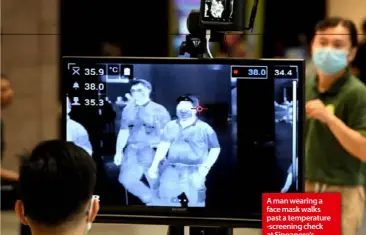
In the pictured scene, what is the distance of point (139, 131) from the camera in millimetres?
1975

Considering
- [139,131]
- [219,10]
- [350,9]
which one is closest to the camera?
[139,131]

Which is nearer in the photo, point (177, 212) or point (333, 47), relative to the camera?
point (177, 212)

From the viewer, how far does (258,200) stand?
1977 mm

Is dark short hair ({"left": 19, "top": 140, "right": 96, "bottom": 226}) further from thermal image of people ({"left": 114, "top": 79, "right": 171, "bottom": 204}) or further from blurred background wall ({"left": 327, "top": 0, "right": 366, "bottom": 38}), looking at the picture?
blurred background wall ({"left": 327, "top": 0, "right": 366, "bottom": 38})

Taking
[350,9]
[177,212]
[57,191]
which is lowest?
[177,212]

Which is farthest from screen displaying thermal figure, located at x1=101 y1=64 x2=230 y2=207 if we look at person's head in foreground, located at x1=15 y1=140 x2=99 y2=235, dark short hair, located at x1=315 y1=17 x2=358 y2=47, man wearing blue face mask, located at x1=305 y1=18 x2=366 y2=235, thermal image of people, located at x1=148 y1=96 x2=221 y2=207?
dark short hair, located at x1=315 y1=17 x2=358 y2=47

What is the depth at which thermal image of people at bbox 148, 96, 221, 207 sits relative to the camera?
1958 mm

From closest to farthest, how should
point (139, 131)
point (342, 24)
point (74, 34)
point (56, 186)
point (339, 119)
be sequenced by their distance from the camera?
1. point (56, 186)
2. point (139, 131)
3. point (339, 119)
4. point (342, 24)
5. point (74, 34)

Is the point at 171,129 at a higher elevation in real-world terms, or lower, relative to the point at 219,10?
lower

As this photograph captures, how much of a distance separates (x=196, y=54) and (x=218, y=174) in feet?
1.17

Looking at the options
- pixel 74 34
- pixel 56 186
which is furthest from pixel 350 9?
pixel 56 186

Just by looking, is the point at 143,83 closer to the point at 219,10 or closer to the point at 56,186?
the point at 219,10

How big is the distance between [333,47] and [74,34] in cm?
272

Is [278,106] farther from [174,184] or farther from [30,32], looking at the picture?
[30,32]
